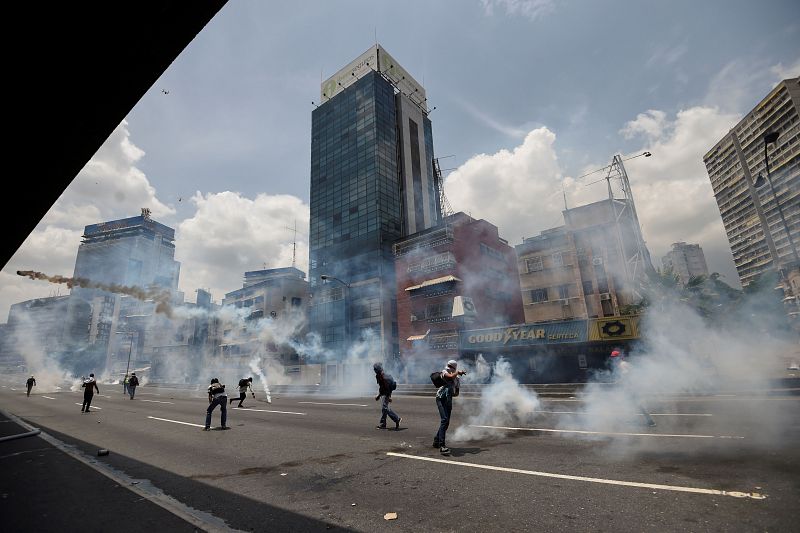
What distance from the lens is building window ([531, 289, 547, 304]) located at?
38000 millimetres

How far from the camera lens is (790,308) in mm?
22484

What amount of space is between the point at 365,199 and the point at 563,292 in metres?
33.4

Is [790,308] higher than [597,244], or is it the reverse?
[597,244]

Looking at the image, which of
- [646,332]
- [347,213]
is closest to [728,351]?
[646,332]

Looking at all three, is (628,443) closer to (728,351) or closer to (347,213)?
(728,351)

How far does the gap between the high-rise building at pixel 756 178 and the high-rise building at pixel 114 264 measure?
177049 mm

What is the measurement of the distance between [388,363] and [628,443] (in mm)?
35148

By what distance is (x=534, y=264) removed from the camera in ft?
129

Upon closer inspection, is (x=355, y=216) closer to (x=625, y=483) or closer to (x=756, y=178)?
(x=625, y=483)

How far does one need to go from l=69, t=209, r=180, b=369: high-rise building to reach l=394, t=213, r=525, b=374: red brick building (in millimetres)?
123782

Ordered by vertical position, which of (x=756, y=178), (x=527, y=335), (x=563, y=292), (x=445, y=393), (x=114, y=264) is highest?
(x=114, y=264)

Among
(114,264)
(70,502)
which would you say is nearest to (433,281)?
(70,502)

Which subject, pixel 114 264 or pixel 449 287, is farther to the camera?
pixel 114 264

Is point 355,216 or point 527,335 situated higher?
point 355,216
